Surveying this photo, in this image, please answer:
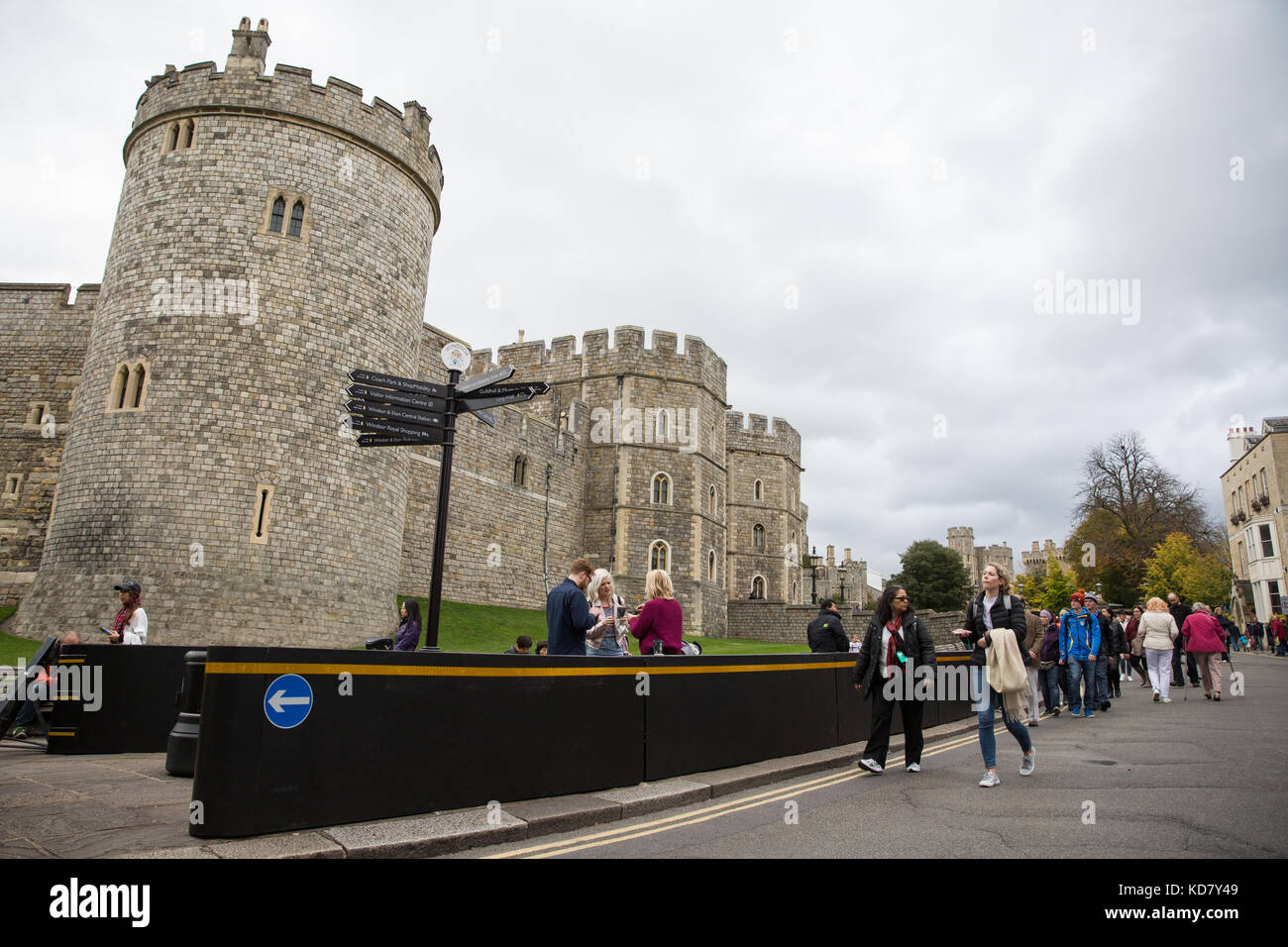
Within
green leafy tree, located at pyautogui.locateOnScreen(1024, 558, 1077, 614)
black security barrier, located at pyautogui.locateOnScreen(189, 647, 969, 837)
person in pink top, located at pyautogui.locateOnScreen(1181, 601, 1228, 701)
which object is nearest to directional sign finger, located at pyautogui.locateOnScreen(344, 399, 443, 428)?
black security barrier, located at pyautogui.locateOnScreen(189, 647, 969, 837)

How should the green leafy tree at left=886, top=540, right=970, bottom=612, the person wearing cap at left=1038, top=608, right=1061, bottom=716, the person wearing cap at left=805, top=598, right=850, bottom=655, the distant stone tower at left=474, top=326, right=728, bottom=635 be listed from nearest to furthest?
the person wearing cap at left=805, top=598, right=850, bottom=655
the person wearing cap at left=1038, top=608, right=1061, bottom=716
the distant stone tower at left=474, top=326, right=728, bottom=635
the green leafy tree at left=886, top=540, right=970, bottom=612

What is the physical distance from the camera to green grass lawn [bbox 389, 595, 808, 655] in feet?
63.4

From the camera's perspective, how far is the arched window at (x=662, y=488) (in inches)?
1252

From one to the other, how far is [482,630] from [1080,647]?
1472 centimetres

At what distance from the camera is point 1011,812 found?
18.1 feet

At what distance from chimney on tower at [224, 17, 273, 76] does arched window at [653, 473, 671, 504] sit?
19.6 meters

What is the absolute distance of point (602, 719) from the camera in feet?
20.3

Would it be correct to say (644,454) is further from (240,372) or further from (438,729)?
(438,729)

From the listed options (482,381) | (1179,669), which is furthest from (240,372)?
(1179,669)

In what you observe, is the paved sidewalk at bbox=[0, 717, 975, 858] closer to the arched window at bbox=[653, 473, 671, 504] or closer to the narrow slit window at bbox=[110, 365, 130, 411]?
the narrow slit window at bbox=[110, 365, 130, 411]

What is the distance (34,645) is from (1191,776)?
17.4 meters

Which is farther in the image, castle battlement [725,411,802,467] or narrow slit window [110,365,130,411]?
castle battlement [725,411,802,467]

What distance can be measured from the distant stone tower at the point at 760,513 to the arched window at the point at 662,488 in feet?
44.8
